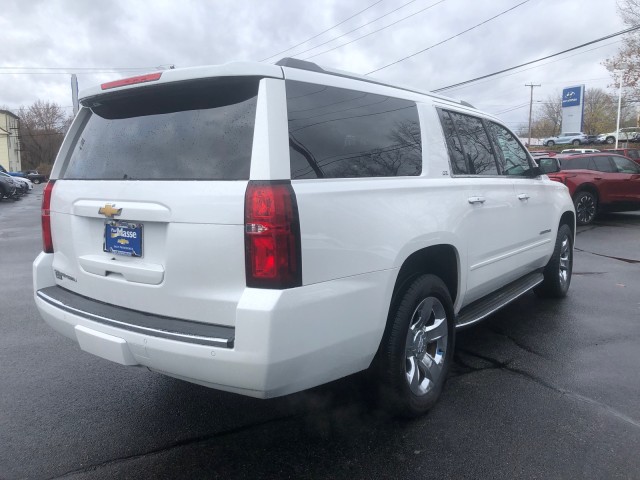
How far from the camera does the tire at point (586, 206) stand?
43.0 ft

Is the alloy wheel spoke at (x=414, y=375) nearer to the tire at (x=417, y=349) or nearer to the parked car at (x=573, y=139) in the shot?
the tire at (x=417, y=349)

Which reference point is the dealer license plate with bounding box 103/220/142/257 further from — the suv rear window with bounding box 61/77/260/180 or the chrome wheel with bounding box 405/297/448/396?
the chrome wheel with bounding box 405/297/448/396

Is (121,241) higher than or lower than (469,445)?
higher

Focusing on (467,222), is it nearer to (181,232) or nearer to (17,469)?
(181,232)

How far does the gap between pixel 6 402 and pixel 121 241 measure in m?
1.67

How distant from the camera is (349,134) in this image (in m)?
2.90

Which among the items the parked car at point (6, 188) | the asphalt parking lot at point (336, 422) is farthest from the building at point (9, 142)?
the asphalt parking lot at point (336, 422)

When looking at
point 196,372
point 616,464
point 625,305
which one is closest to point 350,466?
point 196,372

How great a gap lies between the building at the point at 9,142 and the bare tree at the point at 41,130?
2362 millimetres

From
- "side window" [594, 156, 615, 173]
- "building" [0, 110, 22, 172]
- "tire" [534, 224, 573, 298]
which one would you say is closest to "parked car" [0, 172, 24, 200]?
"side window" [594, 156, 615, 173]

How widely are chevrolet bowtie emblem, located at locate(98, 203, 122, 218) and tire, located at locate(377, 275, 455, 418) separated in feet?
5.22

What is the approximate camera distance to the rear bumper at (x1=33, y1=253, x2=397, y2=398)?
2.31 metres

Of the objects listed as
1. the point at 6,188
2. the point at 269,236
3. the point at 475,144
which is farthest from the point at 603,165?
the point at 6,188

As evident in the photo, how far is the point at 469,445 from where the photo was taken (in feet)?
9.77
